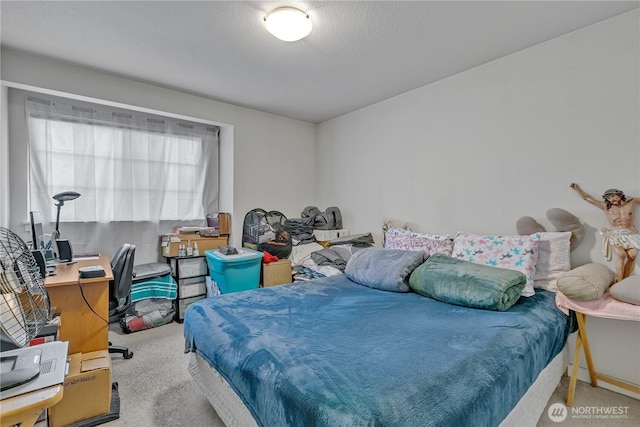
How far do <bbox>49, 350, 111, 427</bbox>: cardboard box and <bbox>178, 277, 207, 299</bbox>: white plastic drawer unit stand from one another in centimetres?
144

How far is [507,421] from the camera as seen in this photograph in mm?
1238

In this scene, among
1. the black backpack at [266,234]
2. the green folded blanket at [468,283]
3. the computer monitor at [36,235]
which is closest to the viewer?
the green folded blanket at [468,283]

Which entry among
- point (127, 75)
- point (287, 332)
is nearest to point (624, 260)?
point (287, 332)

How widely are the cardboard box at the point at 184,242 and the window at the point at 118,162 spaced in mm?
318

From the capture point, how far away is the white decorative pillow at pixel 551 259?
6.78 ft

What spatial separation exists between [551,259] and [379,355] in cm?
164

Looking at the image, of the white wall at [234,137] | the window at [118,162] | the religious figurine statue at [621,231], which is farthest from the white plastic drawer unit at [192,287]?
the religious figurine statue at [621,231]

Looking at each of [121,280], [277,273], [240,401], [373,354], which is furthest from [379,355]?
[277,273]

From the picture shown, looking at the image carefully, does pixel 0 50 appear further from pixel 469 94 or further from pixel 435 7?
pixel 469 94

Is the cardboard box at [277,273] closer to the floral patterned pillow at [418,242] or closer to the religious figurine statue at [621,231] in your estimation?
the floral patterned pillow at [418,242]

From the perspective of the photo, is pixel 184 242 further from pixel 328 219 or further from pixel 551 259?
pixel 551 259

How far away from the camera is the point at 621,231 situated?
5.98 ft

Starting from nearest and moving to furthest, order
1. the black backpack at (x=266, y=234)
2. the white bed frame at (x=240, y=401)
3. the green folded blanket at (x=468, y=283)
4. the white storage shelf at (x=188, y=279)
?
the white bed frame at (x=240, y=401) < the green folded blanket at (x=468, y=283) < the white storage shelf at (x=188, y=279) < the black backpack at (x=266, y=234)

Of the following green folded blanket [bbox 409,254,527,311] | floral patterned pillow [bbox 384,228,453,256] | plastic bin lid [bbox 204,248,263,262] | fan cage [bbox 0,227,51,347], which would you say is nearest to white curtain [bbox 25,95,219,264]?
plastic bin lid [bbox 204,248,263,262]
